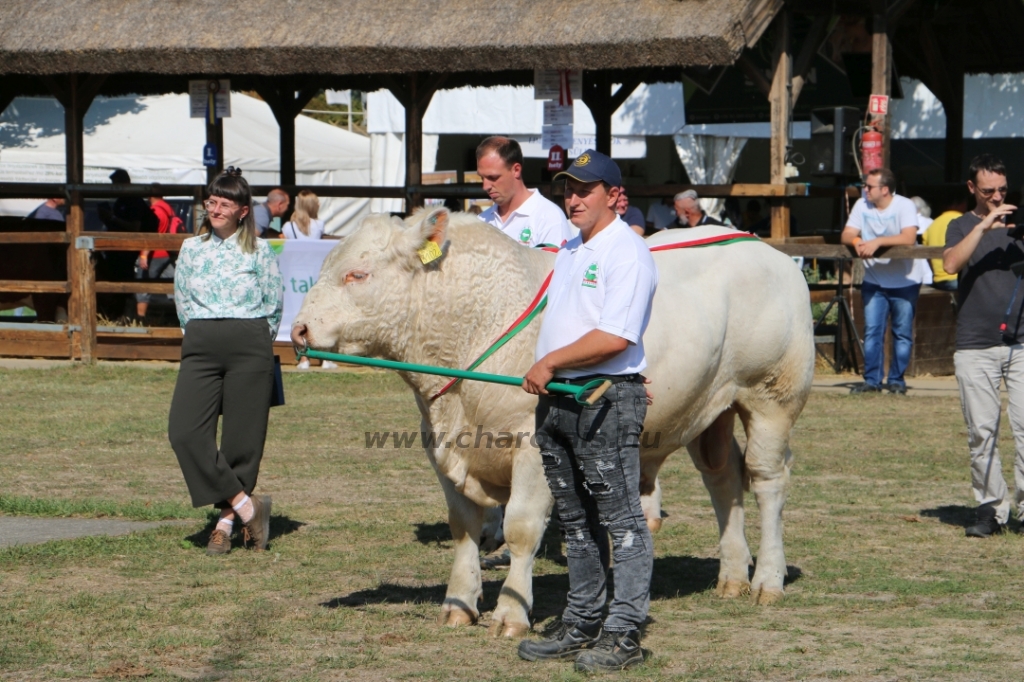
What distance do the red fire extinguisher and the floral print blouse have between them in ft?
31.2

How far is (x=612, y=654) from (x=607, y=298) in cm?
144

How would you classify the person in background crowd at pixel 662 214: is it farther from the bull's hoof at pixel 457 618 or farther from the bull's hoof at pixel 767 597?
the bull's hoof at pixel 457 618

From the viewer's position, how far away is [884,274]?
45.9 feet

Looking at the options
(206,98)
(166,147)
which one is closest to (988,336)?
(206,98)

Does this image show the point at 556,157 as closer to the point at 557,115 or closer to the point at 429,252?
the point at 557,115

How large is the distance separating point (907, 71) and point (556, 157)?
840 centimetres

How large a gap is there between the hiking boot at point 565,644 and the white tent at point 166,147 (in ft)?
72.5

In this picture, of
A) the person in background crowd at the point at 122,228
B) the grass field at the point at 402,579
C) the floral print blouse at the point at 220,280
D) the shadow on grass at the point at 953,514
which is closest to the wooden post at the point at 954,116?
the grass field at the point at 402,579

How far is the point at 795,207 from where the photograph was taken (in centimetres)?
2983

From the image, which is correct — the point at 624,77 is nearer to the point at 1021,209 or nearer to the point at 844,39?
the point at 844,39

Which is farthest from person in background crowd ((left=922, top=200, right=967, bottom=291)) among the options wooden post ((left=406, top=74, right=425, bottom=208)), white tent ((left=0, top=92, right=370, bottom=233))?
white tent ((left=0, top=92, right=370, bottom=233))

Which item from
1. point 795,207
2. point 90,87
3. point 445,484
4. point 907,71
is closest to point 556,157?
point 90,87

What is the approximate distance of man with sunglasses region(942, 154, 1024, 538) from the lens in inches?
321

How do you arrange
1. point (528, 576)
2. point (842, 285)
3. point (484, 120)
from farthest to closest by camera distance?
point (484, 120) < point (842, 285) < point (528, 576)
